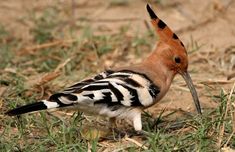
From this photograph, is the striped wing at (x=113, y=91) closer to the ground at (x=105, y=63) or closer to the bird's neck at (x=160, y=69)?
the bird's neck at (x=160, y=69)

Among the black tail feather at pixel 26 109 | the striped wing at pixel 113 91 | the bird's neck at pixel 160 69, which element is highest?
the bird's neck at pixel 160 69

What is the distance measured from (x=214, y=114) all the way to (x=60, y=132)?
94 centimetres

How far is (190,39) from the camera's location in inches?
244

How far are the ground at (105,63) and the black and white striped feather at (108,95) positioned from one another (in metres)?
0.19

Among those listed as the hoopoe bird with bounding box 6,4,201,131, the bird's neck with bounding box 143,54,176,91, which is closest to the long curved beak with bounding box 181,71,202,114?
the hoopoe bird with bounding box 6,4,201,131

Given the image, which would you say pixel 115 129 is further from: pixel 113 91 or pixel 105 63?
pixel 105 63

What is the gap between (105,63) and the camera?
5.77 m

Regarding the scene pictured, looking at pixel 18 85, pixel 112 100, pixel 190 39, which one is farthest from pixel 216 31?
pixel 112 100

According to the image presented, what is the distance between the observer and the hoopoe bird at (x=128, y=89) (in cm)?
379

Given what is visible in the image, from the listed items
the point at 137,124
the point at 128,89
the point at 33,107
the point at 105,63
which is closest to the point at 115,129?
the point at 137,124

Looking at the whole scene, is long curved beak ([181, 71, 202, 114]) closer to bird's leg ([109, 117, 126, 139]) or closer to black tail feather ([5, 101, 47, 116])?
bird's leg ([109, 117, 126, 139])

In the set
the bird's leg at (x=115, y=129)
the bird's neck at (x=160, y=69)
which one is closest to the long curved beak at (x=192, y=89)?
the bird's neck at (x=160, y=69)

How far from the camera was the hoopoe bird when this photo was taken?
3789 mm

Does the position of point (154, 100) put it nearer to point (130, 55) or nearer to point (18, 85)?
point (18, 85)
